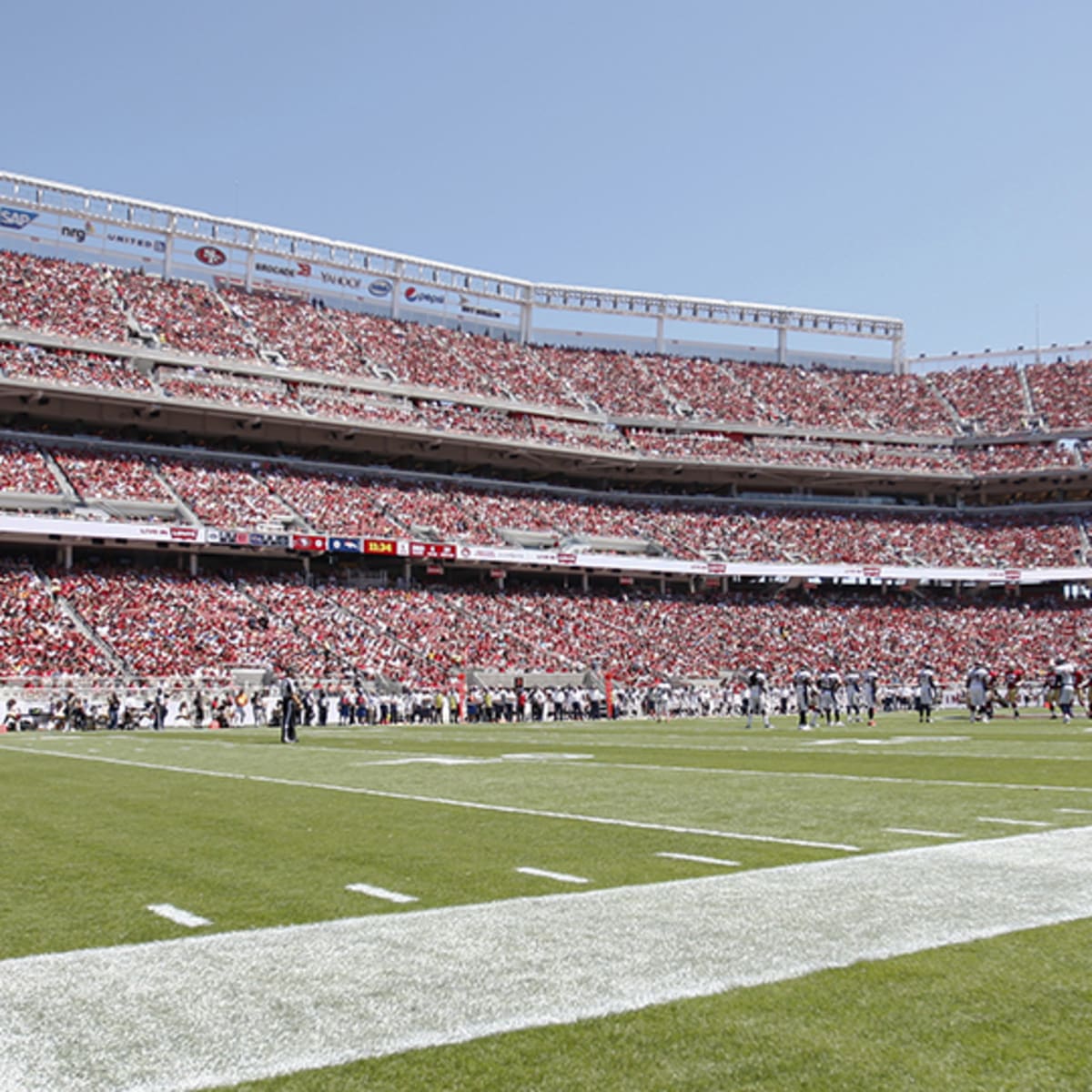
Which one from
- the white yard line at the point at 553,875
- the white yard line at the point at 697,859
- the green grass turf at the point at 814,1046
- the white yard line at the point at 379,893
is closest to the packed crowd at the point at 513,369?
the white yard line at the point at 697,859

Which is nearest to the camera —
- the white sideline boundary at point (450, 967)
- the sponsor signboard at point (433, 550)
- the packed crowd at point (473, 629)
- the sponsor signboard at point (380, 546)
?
the white sideline boundary at point (450, 967)

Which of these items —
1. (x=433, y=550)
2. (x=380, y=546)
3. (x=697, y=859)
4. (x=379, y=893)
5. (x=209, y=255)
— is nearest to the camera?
(x=379, y=893)

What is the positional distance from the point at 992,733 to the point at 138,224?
165 feet

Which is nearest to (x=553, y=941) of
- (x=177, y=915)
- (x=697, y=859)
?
(x=177, y=915)

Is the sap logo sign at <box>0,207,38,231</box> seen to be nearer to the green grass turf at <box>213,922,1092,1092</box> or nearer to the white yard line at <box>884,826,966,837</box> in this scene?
the white yard line at <box>884,826,966,837</box>

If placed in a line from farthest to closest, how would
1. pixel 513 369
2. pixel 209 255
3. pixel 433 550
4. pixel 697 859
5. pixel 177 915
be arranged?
pixel 513 369, pixel 209 255, pixel 433 550, pixel 697 859, pixel 177 915

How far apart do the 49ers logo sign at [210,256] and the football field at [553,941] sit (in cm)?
5411

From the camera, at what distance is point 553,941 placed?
559 centimetres

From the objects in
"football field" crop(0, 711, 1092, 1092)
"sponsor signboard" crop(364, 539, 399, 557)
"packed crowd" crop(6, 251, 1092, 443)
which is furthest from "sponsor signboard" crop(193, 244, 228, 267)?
"football field" crop(0, 711, 1092, 1092)

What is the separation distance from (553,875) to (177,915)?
2.31 metres

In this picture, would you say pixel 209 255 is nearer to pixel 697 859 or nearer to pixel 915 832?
pixel 915 832

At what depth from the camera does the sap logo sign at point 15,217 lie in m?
55.1

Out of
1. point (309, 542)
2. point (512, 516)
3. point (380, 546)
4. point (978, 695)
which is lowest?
point (978, 695)

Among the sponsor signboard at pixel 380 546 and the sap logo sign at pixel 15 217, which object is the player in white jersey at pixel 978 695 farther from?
the sap logo sign at pixel 15 217
